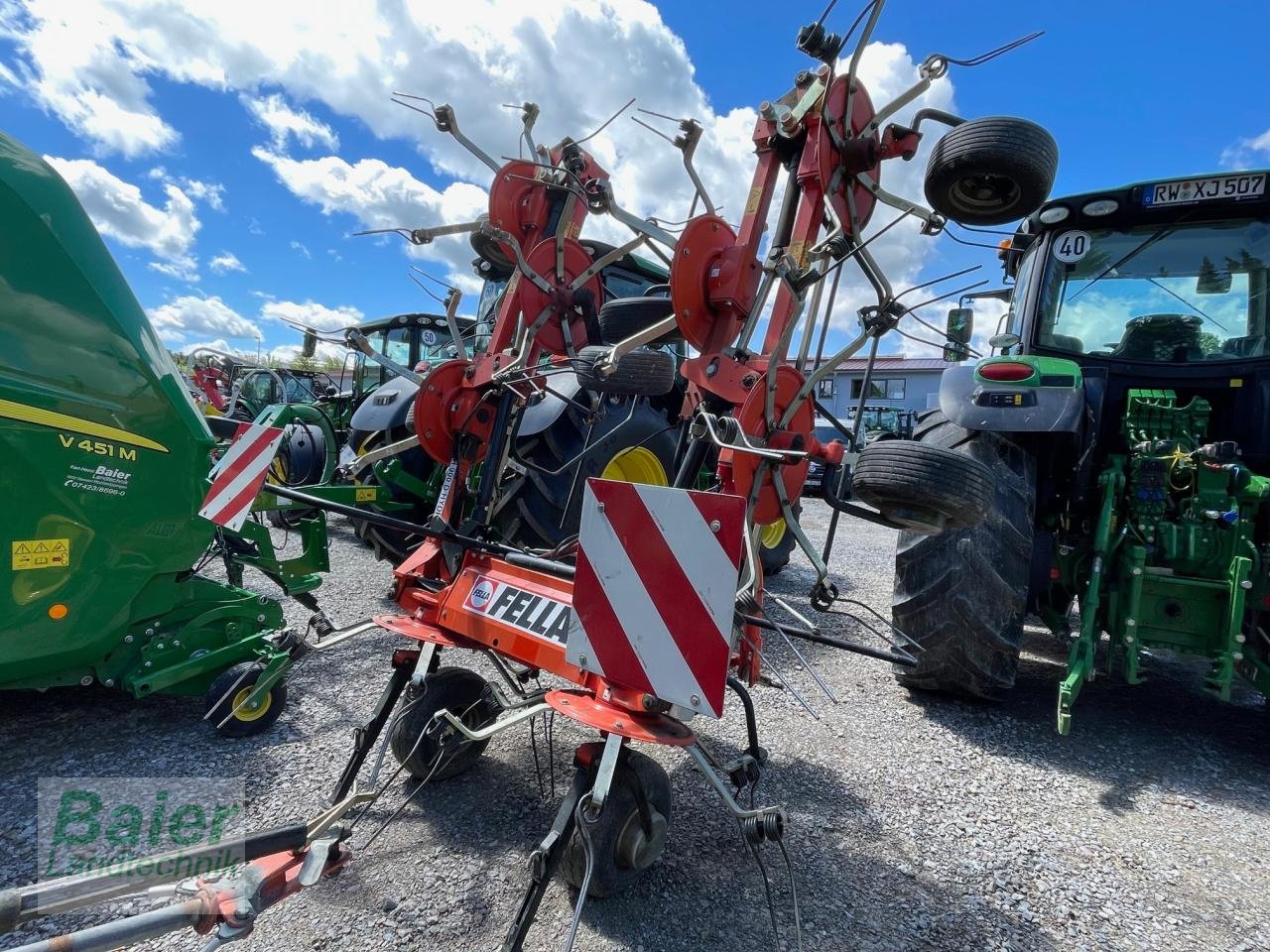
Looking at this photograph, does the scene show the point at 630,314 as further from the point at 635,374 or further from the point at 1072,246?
the point at 1072,246

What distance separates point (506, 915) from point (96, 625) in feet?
5.84

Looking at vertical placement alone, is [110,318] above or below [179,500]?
above

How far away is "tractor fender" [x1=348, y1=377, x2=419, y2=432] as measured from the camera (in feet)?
15.0

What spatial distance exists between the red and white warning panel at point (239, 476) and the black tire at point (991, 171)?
101 inches

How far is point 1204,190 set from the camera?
3.19 m

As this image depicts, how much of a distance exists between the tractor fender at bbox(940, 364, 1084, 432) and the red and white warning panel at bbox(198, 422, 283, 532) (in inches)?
112

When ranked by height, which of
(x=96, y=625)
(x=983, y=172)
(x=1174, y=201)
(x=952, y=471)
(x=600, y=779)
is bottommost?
(x=96, y=625)

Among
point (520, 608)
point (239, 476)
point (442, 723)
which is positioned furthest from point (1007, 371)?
point (239, 476)

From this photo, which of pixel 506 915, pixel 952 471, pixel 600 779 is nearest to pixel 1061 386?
pixel 952 471

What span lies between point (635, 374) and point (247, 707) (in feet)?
6.34

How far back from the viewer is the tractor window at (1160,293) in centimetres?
329

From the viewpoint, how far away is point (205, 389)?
9953mm

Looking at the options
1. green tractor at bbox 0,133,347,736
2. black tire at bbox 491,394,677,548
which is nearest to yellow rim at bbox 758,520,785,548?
black tire at bbox 491,394,677,548

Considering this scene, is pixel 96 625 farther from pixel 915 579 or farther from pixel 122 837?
pixel 915 579
